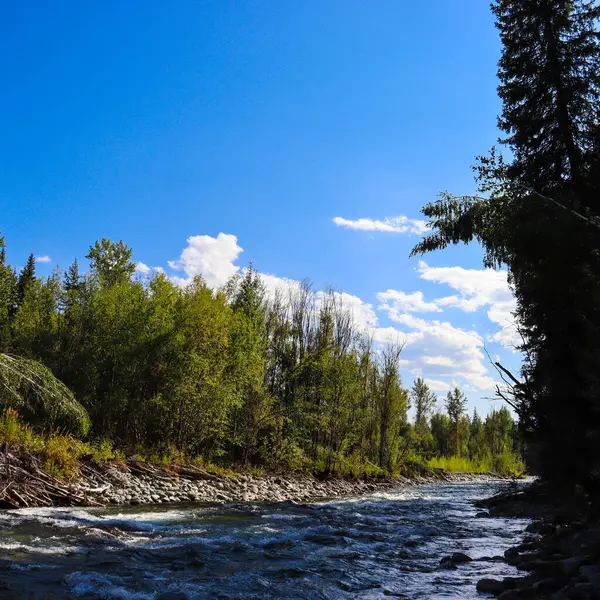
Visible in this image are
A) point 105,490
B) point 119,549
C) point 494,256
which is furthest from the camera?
point 105,490

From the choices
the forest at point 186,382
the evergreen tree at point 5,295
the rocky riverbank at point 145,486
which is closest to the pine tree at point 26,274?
the evergreen tree at point 5,295

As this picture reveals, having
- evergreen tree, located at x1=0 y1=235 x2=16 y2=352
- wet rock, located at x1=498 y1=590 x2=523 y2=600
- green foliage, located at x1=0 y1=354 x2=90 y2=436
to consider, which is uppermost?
evergreen tree, located at x1=0 y1=235 x2=16 y2=352

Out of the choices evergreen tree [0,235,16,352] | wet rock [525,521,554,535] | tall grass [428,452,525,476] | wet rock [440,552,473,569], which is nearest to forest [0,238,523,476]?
evergreen tree [0,235,16,352]

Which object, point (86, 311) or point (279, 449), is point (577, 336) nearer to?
point (279, 449)

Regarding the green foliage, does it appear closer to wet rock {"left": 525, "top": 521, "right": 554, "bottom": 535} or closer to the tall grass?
wet rock {"left": 525, "top": 521, "right": 554, "bottom": 535}

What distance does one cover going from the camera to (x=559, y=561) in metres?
7.51

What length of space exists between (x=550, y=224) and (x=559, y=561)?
6111mm

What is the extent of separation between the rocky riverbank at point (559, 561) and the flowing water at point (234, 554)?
0.46 meters

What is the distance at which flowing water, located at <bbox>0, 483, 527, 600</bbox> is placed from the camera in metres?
7.00

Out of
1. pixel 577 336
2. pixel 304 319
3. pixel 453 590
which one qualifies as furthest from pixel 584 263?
pixel 304 319

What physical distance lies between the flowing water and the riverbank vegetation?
119 inches

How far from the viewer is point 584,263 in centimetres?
989

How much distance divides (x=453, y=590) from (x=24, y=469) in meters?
12.6

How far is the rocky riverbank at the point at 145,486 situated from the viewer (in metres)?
14.0
